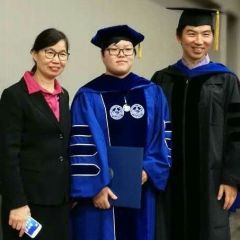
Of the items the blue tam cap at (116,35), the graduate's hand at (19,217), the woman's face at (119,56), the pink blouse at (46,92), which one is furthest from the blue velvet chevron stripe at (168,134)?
the graduate's hand at (19,217)

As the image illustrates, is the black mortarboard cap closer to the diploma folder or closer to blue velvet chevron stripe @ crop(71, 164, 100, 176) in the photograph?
the diploma folder

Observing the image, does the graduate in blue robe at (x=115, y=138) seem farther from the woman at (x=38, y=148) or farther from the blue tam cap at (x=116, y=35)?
the woman at (x=38, y=148)

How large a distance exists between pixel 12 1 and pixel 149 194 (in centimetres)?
152

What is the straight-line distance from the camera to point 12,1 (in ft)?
9.17

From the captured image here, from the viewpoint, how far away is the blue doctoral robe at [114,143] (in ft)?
7.51

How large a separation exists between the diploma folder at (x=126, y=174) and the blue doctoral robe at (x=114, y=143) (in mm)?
55

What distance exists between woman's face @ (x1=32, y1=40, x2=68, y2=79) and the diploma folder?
52 centimetres

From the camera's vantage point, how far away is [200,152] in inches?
99.0

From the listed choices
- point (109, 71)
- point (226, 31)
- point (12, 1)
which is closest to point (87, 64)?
point (12, 1)

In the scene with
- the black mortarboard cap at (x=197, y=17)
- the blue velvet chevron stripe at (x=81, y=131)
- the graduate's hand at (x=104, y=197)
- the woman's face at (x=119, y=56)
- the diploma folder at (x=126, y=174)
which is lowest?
the graduate's hand at (x=104, y=197)

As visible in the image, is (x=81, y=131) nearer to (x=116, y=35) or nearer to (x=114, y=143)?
(x=114, y=143)

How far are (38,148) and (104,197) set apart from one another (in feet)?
1.58

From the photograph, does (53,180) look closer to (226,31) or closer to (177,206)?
(177,206)

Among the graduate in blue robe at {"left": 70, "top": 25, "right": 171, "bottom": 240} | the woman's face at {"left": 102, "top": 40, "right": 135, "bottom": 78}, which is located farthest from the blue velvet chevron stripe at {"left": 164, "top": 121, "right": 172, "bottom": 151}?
the woman's face at {"left": 102, "top": 40, "right": 135, "bottom": 78}
